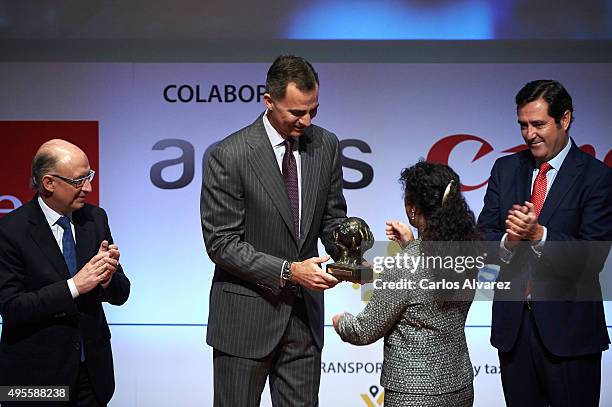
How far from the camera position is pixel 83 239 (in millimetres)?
3312

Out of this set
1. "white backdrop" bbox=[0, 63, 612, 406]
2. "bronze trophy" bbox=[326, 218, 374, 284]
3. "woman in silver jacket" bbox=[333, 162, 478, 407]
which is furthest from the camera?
"white backdrop" bbox=[0, 63, 612, 406]

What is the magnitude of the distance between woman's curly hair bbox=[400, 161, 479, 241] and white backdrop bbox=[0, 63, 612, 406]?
240 centimetres

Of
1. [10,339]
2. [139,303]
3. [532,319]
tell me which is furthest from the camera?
[139,303]

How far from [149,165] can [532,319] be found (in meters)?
2.87

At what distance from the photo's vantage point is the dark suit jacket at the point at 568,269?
336 cm

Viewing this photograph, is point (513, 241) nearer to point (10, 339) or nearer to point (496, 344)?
point (496, 344)

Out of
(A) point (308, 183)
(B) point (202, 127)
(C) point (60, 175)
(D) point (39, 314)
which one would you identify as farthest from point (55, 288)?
(B) point (202, 127)

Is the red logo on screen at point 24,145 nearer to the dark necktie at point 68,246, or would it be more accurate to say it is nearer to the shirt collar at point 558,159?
the dark necktie at point 68,246

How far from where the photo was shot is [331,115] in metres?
5.46

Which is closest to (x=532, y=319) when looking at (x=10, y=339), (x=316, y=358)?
(x=316, y=358)

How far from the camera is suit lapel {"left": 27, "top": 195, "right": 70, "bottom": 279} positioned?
3.19 meters

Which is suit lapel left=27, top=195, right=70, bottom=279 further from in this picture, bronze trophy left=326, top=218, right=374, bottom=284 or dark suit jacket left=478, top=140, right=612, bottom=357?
dark suit jacket left=478, top=140, right=612, bottom=357

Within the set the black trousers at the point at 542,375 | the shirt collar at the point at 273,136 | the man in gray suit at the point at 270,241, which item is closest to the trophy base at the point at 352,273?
the man in gray suit at the point at 270,241

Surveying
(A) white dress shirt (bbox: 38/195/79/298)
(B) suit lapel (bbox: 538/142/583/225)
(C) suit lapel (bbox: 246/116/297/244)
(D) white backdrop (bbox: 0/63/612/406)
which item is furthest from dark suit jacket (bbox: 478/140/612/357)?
(D) white backdrop (bbox: 0/63/612/406)
